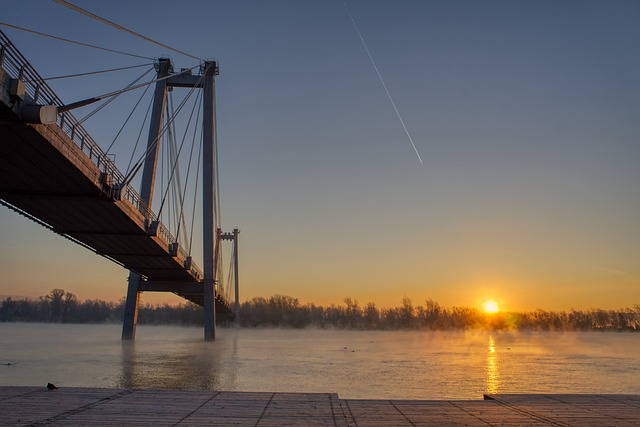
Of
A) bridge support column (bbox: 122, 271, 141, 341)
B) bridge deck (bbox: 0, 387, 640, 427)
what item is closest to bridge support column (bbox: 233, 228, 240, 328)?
bridge support column (bbox: 122, 271, 141, 341)

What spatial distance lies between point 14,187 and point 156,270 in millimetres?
20012

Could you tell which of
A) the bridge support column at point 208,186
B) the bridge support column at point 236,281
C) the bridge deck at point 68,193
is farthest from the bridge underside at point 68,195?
the bridge support column at point 236,281

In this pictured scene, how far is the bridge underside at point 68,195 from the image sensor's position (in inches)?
628

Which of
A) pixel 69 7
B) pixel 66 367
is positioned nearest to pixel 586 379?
pixel 66 367

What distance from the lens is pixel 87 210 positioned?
22.9m

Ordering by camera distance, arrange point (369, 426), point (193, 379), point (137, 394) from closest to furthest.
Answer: point (369, 426) < point (137, 394) < point (193, 379)

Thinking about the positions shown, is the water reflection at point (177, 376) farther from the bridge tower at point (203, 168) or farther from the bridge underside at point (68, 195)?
the bridge tower at point (203, 168)

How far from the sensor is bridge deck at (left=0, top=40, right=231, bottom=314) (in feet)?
51.5

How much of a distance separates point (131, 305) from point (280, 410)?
3973 cm

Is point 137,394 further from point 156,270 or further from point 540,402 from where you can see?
point 156,270

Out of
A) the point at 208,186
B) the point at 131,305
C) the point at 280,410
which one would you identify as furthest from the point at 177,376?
the point at 131,305

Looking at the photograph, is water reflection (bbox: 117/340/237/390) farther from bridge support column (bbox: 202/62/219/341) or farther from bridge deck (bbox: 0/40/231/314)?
bridge support column (bbox: 202/62/219/341)

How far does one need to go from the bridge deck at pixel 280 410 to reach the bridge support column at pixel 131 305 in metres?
A: 35.5

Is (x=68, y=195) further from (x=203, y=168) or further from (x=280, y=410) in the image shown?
(x=203, y=168)
